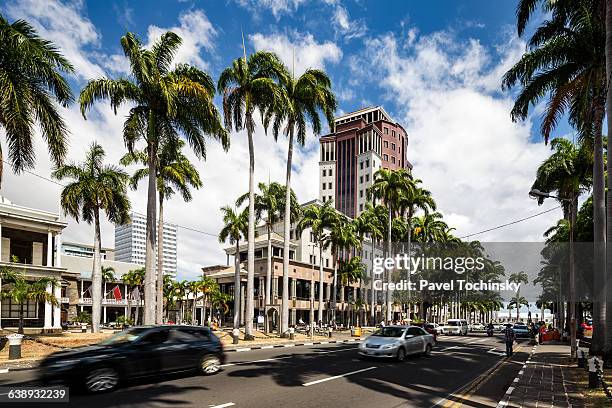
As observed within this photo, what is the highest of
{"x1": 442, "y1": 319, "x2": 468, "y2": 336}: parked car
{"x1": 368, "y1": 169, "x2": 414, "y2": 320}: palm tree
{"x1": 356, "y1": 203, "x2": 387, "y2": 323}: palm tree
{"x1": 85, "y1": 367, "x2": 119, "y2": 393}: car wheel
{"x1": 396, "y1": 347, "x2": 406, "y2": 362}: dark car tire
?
{"x1": 368, "y1": 169, "x2": 414, "y2": 320}: palm tree

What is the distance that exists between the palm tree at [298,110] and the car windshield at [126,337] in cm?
2183

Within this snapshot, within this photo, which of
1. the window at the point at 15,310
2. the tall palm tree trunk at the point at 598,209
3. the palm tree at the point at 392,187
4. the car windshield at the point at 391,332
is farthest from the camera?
the palm tree at the point at 392,187

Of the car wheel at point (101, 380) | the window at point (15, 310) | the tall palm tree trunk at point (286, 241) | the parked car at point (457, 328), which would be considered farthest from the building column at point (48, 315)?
the parked car at point (457, 328)

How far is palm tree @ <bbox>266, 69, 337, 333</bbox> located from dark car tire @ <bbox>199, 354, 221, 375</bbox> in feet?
66.5

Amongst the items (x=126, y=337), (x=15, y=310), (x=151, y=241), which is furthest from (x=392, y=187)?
(x=126, y=337)

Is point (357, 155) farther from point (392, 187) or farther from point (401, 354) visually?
point (401, 354)

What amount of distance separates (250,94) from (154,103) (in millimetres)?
8185

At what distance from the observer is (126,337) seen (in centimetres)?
1208

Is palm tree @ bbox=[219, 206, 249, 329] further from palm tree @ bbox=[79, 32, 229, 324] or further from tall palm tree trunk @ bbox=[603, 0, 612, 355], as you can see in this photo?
tall palm tree trunk @ bbox=[603, 0, 612, 355]

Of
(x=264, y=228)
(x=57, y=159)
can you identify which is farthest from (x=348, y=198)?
(x=57, y=159)

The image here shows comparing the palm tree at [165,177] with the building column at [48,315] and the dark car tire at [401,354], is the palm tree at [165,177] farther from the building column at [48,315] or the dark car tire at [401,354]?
the dark car tire at [401,354]

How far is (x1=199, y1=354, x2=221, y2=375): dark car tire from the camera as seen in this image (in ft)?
44.3

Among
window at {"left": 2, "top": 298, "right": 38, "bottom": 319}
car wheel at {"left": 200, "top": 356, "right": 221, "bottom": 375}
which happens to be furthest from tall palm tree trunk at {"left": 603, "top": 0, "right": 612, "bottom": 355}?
window at {"left": 2, "top": 298, "right": 38, "bottom": 319}

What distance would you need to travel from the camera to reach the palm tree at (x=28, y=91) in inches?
700
